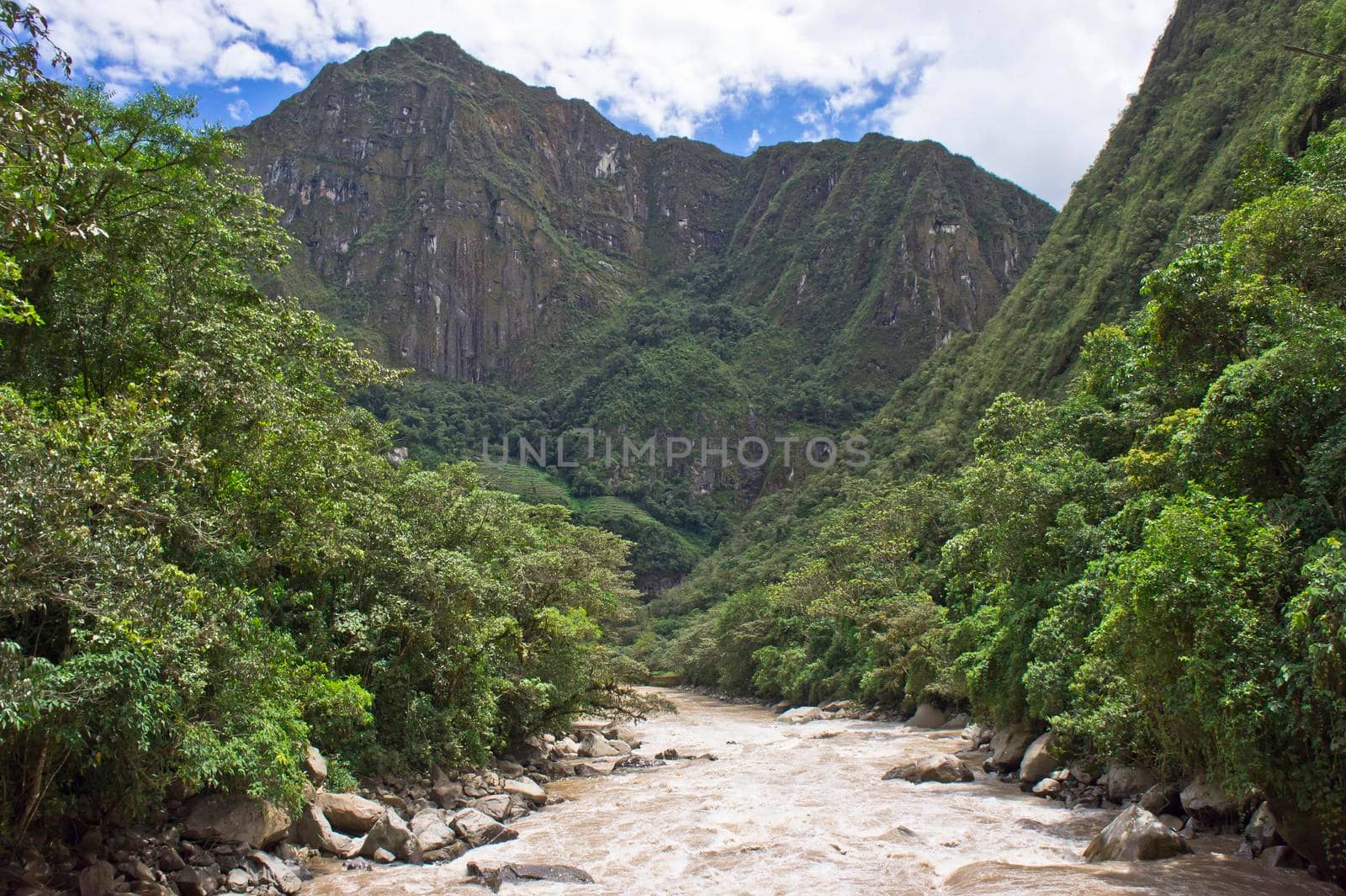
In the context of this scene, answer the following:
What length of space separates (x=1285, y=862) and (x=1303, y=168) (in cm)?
1798

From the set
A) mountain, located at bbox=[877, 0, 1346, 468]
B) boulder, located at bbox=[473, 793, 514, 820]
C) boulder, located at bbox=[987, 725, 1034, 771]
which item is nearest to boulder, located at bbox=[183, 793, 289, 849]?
boulder, located at bbox=[473, 793, 514, 820]

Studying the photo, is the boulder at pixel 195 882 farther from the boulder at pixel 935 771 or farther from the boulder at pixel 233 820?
the boulder at pixel 935 771

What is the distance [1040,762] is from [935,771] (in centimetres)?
243

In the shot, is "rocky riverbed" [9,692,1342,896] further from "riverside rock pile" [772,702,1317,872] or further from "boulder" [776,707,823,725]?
"boulder" [776,707,823,725]

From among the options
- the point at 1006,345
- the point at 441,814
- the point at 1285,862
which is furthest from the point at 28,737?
the point at 1006,345

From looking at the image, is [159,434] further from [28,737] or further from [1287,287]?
[1287,287]

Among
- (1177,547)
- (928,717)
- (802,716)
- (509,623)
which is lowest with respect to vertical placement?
(802,716)

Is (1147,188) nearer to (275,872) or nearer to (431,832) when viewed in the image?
(431,832)

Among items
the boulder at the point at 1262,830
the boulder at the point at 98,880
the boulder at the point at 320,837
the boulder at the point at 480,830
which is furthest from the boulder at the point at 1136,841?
the boulder at the point at 98,880

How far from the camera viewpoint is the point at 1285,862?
1127 centimetres

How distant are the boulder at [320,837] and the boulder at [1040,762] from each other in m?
14.3

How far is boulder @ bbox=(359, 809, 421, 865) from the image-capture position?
1340 cm

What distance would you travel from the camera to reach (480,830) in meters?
15.1

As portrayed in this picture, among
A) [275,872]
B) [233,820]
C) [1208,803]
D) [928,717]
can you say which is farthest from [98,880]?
[928,717]
